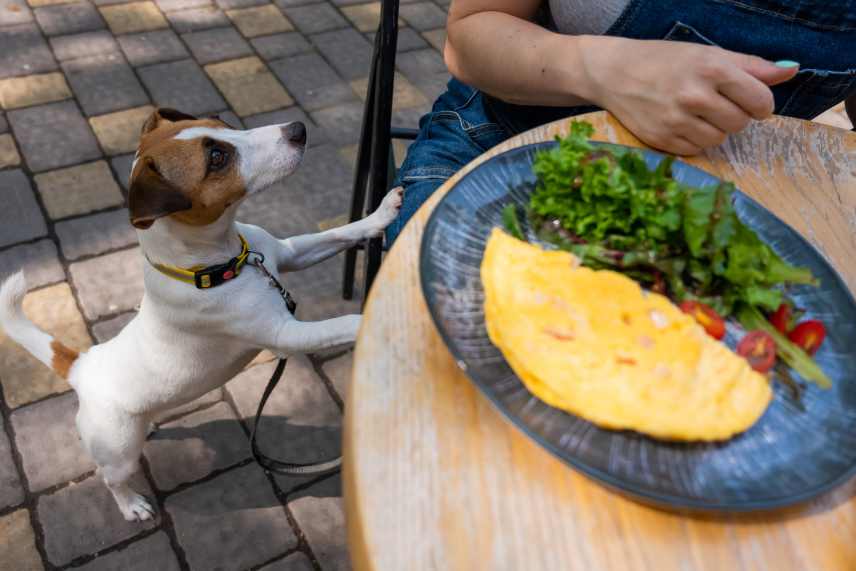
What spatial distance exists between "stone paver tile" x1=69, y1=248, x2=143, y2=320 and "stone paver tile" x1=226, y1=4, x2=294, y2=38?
1.76 metres

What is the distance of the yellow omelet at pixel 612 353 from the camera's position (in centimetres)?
83

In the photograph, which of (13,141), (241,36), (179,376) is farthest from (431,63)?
(179,376)

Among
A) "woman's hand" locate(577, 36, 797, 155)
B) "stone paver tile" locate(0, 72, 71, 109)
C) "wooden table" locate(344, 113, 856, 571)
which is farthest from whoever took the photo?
"stone paver tile" locate(0, 72, 71, 109)

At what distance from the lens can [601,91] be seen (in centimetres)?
131

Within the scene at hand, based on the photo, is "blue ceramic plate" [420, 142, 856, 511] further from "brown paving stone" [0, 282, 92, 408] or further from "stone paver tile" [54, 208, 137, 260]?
"stone paver tile" [54, 208, 137, 260]

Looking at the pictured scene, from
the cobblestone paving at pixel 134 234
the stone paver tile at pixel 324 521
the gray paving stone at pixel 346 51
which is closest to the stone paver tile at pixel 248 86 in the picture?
the cobblestone paving at pixel 134 234

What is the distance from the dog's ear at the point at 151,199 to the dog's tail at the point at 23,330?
52 centimetres

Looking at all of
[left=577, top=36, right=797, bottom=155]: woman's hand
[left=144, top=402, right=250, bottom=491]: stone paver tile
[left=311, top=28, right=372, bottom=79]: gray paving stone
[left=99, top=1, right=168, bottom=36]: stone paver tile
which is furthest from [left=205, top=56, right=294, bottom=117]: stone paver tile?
[left=577, top=36, right=797, bottom=155]: woman's hand

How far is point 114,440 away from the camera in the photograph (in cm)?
182

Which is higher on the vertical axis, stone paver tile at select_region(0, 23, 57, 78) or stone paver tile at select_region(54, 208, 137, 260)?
stone paver tile at select_region(0, 23, 57, 78)

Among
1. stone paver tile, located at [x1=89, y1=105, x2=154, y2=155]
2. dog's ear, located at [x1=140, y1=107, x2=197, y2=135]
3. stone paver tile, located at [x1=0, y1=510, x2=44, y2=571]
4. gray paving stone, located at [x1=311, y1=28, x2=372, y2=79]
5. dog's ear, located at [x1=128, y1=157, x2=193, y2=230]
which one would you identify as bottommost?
stone paver tile, located at [x1=0, y1=510, x2=44, y2=571]

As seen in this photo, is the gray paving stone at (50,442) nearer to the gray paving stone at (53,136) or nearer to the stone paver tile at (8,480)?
the stone paver tile at (8,480)

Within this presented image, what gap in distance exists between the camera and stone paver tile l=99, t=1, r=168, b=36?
3.81 meters

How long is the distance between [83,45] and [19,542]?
2768mm
